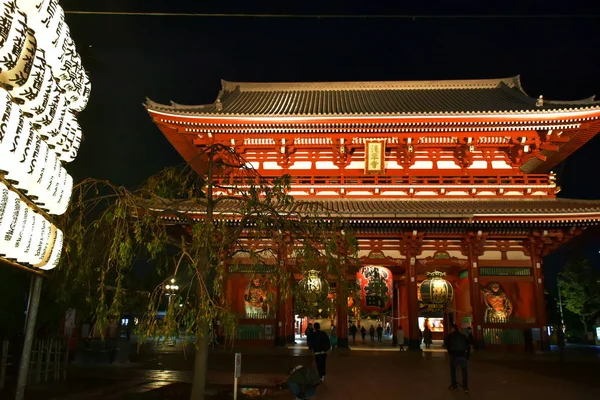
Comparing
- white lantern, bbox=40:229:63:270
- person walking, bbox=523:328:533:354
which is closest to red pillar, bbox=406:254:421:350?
person walking, bbox=523:328:533:354

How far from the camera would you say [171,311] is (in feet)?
24.2

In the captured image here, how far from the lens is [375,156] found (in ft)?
74.1

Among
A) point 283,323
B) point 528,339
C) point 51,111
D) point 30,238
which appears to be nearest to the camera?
point 51,111

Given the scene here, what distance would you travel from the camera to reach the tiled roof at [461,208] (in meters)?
19.4

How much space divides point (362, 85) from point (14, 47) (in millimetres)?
26379

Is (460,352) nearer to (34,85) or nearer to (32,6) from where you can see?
(34,85)

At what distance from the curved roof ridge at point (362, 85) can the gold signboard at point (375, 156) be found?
939 cm

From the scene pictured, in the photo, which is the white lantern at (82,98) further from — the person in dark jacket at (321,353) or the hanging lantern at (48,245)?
the person in dark jacket at (321,353)

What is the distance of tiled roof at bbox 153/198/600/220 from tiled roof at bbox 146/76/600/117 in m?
4.21

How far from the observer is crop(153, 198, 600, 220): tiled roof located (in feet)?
63.6

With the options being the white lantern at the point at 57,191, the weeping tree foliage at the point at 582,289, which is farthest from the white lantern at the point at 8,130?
the weeping tree foliage at the point at 582,289

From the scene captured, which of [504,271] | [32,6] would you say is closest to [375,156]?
[504,271]

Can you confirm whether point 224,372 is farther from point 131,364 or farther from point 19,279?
point 19,279

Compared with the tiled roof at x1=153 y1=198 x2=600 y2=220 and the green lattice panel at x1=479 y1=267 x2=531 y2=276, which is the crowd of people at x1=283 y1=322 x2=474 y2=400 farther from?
the green lattice panel at x1=479 y1=267 x2=531 y2=276
